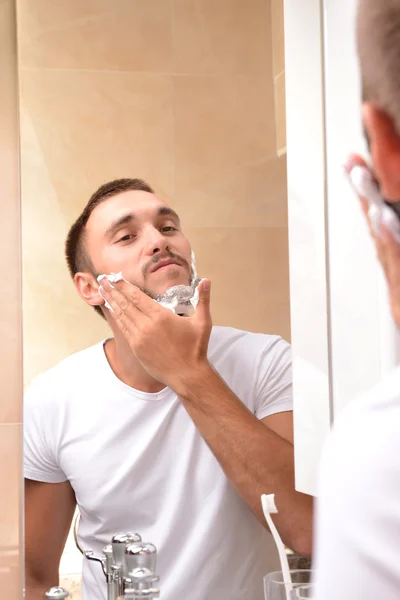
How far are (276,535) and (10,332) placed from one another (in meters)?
0.43

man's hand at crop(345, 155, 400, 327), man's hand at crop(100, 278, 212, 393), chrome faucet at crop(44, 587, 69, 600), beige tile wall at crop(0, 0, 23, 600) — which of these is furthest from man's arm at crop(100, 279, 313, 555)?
man's hand at crop(345, 155, 400, 327)

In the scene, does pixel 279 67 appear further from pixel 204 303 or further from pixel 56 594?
pixel 56 594

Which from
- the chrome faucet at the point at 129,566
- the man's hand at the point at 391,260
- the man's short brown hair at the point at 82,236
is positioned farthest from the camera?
the man's short brown hair at the point at 82,236

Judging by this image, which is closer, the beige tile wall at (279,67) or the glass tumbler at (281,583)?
the glass tumbler at (281,583)

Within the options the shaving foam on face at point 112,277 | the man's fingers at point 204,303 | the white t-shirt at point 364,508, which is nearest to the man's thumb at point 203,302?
the man's fingers at point 204,303

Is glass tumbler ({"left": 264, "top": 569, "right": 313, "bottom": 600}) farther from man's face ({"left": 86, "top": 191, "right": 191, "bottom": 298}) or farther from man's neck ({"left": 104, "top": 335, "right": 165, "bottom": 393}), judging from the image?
man's face ({"left": 86, "top": 191, "right": 191, "bottom": 298})

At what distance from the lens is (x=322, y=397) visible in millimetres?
785

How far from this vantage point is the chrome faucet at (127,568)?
910mm

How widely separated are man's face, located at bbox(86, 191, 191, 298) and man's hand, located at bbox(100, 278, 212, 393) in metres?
0.02

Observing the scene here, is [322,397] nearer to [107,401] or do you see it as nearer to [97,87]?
[107,401]

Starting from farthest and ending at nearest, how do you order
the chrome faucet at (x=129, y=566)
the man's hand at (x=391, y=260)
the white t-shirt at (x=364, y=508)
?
the chrome faucet at (x=129, y=566) < the man's hand at (x=391, y=260) < the white t-shirt at (x=364, y=508)

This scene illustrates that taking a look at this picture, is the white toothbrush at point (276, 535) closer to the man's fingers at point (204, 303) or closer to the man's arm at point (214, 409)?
the man's arm at point (214, 409)

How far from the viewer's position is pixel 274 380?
1.03 meters

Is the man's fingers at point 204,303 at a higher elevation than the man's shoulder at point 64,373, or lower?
higher
